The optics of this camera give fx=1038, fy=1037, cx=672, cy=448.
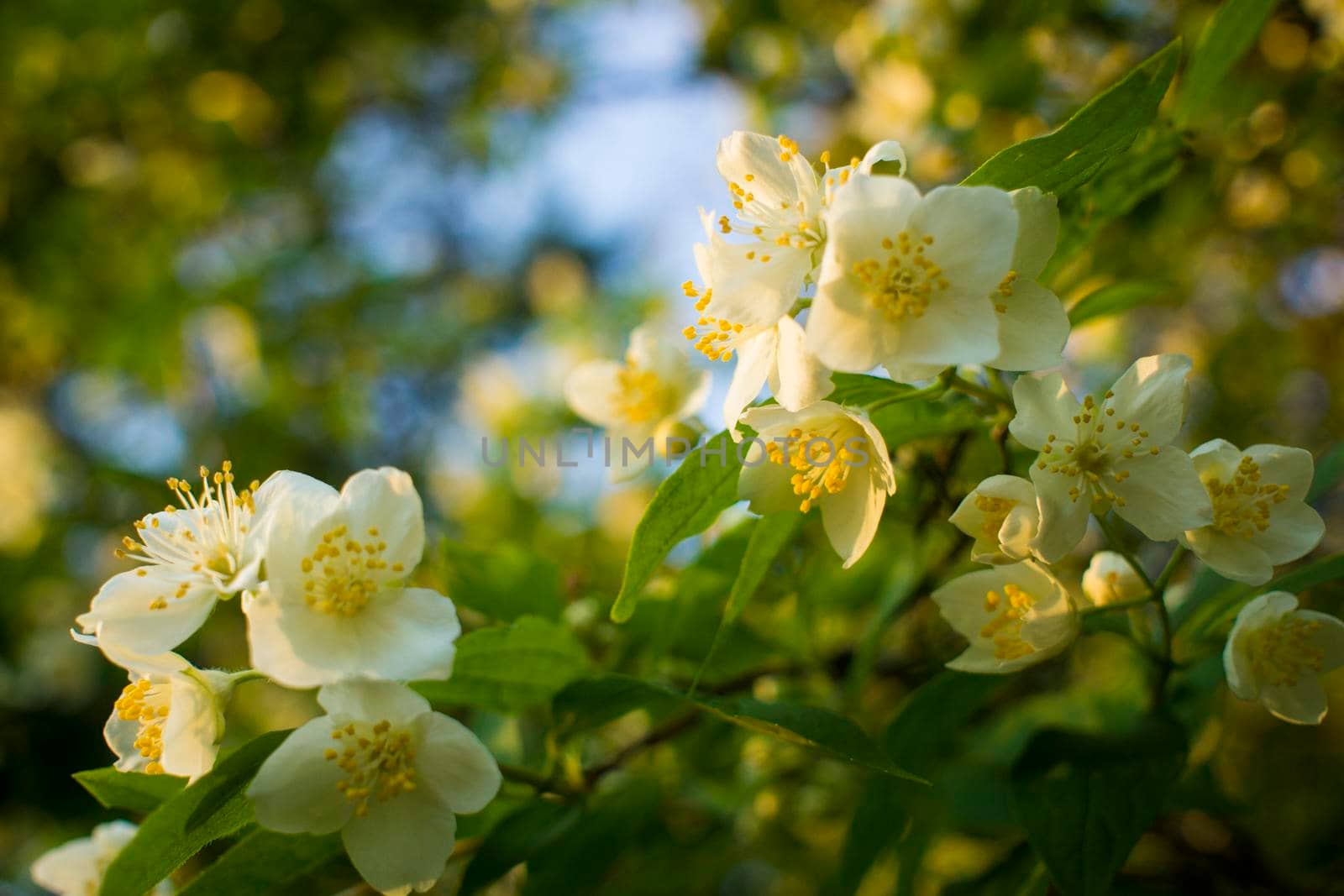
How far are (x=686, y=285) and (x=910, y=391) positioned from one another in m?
0.31

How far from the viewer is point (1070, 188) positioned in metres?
1.12

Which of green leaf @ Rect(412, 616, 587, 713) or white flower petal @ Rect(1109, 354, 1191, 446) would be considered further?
green leaf @ Rect(412, 616, 587, 713)

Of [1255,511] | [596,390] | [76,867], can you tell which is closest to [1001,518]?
[1255,511]

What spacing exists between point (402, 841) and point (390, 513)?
15.0 inches

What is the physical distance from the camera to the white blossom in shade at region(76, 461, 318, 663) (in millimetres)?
1105

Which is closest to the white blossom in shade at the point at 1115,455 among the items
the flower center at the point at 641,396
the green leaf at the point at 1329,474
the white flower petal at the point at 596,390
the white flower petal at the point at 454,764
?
the green leaf at the point at 1329,474

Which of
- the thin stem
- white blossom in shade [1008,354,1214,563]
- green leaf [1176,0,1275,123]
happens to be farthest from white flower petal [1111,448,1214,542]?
green leaf [1176,0,1275,123]

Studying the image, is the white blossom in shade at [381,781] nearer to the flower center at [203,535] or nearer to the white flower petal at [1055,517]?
the flower center at [203,535]

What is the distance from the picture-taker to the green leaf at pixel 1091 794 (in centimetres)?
120

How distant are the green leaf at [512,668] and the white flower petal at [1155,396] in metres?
0.75

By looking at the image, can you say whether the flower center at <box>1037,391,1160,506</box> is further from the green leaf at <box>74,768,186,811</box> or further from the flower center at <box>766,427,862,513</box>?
the green leaf at <box>74,768,186,811</box>

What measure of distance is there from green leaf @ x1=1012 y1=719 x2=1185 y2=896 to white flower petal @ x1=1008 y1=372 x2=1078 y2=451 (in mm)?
454

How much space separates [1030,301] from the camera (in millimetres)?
1132

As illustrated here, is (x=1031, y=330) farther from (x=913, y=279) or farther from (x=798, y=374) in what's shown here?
(x=798, y=374)
